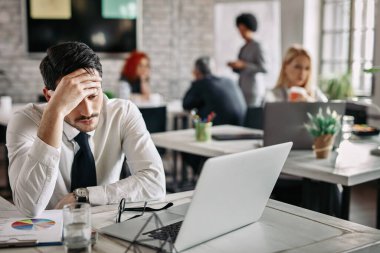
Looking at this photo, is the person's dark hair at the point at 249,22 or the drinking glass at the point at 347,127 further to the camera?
the person's dark hair at the point at 249,22

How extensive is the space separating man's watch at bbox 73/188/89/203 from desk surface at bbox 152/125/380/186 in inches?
39.7

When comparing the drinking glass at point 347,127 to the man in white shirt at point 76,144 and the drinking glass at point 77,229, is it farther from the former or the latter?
the drinking glass at point 77,229

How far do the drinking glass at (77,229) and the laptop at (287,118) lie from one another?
147 centimetres

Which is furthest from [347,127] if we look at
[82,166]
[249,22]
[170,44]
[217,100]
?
[170,44]

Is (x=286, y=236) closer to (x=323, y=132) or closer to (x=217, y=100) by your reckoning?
(x=323, y=132)

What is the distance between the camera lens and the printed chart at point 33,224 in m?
1.48

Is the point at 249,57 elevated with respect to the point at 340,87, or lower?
elevated

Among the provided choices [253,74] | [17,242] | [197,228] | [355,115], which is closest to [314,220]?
[197,228]

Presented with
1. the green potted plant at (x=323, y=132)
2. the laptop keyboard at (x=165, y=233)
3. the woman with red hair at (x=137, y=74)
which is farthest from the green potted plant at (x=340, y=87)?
the laptop keyboard at (x=165, y=233)

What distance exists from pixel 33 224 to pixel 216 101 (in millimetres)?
2758

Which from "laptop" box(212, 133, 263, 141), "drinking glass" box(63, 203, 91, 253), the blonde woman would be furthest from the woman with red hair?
"drinking glass" box(63, 203, 91, 253)

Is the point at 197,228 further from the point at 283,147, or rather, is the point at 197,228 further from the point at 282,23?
the point at 282,23

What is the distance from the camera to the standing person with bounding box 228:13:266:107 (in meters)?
5.48

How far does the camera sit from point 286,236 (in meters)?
1.43
